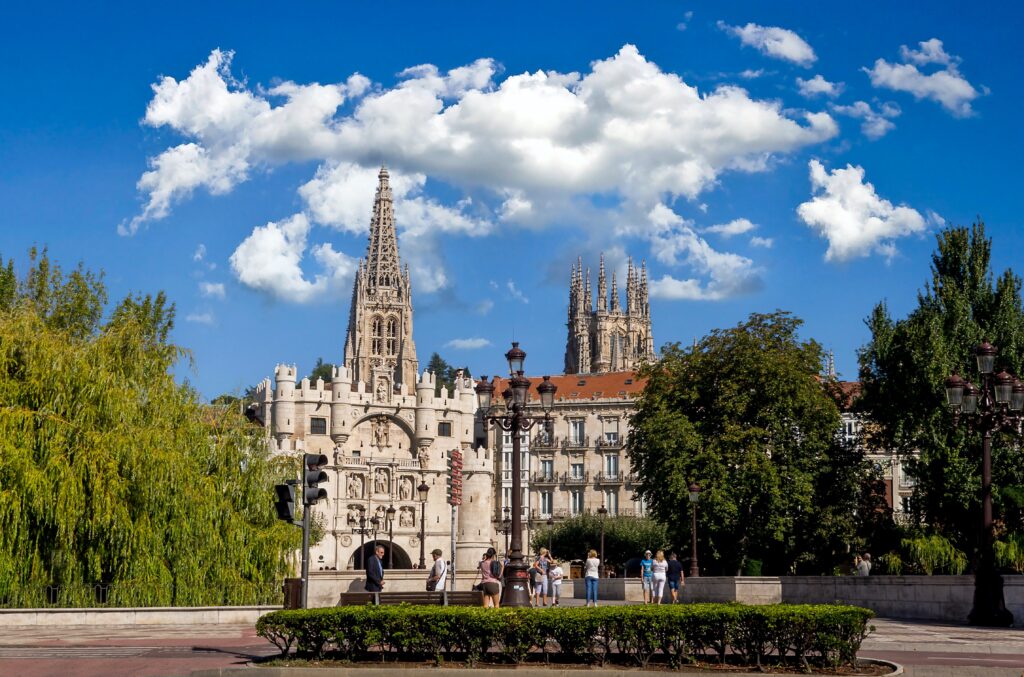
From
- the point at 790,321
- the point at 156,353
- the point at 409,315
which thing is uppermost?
the point at 409,315

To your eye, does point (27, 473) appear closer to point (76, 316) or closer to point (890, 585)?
point (76, 316)

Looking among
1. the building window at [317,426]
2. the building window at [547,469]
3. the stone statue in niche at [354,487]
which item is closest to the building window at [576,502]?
the building window at [547,469]

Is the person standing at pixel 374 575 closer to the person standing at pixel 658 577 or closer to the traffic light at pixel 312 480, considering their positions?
the traffic light at pixel 312 480

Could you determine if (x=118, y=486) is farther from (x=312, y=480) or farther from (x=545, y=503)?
(x=545, y=503)

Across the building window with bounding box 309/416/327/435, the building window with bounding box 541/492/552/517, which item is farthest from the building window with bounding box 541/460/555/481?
the building window with bounding box 309/416/327/435

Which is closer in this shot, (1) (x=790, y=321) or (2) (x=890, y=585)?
(2) (x=890, y=585)

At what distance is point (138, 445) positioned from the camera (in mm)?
26844

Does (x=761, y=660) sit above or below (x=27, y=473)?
below

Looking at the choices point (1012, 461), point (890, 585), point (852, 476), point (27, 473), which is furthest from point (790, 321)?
point (27, 473)

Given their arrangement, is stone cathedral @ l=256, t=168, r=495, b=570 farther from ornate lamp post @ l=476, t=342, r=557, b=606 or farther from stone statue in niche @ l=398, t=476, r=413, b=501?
ornate lamp post @ l=476, t=342, r=557, b=606

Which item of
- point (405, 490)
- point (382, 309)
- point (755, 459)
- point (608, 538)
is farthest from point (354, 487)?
point (755, 459)

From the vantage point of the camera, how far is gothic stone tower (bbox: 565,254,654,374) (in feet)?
468

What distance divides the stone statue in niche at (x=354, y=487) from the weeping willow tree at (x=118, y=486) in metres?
52.8

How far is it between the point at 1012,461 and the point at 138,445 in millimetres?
26455
